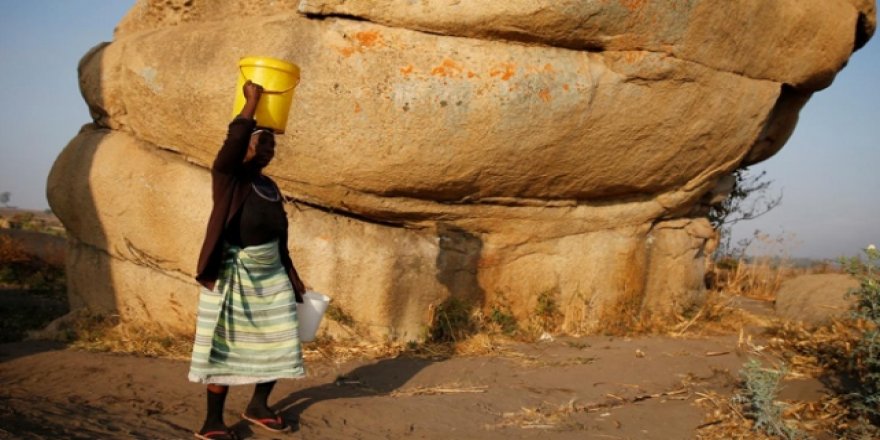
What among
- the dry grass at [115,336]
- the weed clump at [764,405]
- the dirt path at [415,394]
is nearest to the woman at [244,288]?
the dirt path at [415,394]

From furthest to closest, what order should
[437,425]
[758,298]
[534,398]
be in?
[758,298] → [534,398] → [437,425]

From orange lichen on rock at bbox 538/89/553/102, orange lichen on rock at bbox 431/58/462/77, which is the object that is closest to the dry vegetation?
orange lichen on rock at bbox 538/89/553/102

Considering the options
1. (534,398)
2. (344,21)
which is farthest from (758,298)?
(344,21)

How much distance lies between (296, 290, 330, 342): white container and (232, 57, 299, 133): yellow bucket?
2.87 feet

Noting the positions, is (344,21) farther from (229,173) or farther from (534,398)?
(534,398)

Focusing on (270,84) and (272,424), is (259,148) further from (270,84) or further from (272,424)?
(272,424)

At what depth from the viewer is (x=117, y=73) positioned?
20.7 ft

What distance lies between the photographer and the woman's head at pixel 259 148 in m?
3.62

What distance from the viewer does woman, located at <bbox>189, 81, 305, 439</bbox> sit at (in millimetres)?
3486

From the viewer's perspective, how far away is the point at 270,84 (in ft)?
12.5

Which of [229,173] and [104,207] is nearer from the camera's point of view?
[229,173]

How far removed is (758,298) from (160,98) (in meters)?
7.25

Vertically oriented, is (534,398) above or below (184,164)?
below

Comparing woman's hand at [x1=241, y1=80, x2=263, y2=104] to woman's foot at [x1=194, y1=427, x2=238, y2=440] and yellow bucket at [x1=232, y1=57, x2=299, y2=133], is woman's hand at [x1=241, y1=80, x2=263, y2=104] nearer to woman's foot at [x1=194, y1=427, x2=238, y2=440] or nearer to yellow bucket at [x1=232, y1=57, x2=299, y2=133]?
yellow bucket at [x1=232, y1=57, x2=299, y2=133]
